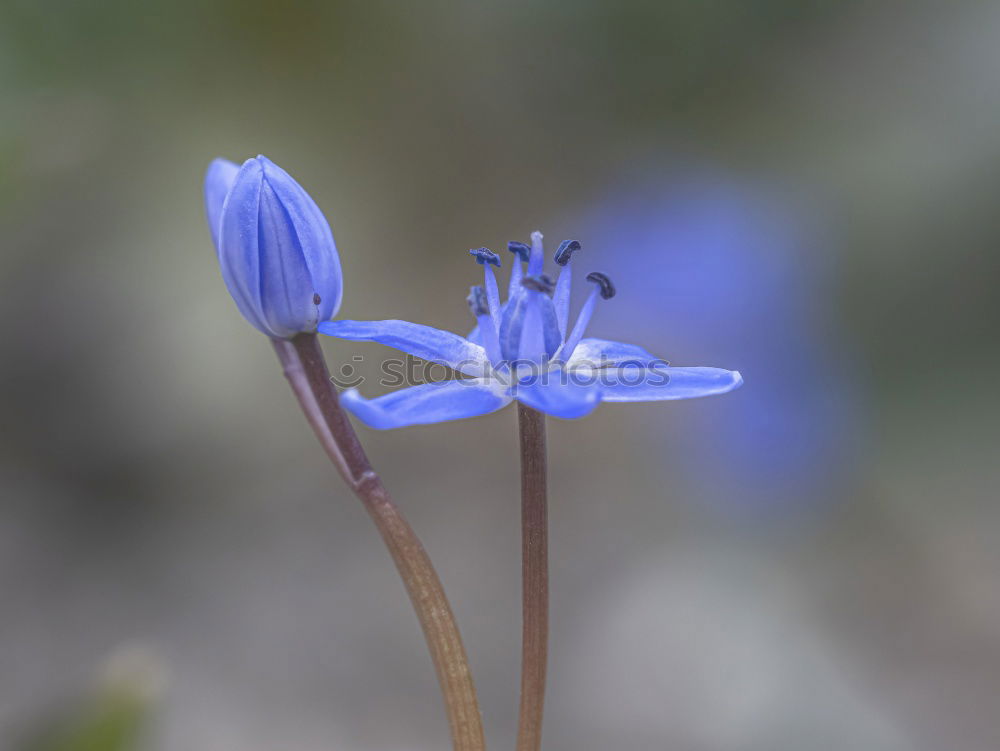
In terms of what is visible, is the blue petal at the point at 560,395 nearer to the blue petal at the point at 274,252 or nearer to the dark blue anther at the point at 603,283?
the dark blue anther at the point at 603,283

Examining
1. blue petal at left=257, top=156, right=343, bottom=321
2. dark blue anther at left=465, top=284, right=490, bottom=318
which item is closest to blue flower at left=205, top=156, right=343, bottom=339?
blue petal at left=257, top=156, right=343, bottom=321

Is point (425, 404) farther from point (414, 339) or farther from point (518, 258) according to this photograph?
point (518, 258)

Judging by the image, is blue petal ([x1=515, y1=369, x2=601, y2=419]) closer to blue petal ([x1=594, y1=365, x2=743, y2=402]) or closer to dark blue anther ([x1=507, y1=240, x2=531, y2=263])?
blue petal ([x1=594, y1=365, x2=743, y2=402])

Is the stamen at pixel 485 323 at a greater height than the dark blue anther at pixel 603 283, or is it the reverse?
the dark blue anther at pixel 603 283

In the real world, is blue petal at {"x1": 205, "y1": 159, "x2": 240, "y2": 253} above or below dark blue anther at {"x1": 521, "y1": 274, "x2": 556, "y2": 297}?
above

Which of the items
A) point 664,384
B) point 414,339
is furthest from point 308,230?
point 664,384

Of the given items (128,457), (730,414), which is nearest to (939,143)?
(730,414)

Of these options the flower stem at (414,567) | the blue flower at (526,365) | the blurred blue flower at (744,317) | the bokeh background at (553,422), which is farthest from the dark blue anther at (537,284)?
the blurred blue flower at (744,317)
